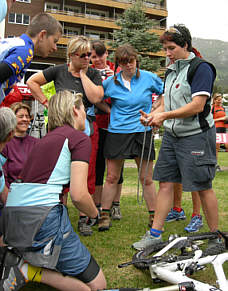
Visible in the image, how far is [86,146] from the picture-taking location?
211 centimetres

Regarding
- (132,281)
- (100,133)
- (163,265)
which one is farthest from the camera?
(100,133)

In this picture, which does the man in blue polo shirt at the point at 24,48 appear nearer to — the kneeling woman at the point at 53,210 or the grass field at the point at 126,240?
the kneeling woman at the point at 53,210

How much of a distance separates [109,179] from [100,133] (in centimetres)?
64

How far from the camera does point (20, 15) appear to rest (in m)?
36.2

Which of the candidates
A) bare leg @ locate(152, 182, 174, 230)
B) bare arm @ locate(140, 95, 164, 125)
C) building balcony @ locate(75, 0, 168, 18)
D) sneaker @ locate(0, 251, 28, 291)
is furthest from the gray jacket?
building balcony @ locate(75, 0, 168, 18)

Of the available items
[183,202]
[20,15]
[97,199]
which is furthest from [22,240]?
[20,15]

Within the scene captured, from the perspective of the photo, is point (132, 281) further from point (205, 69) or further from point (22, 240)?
point (205, 69)

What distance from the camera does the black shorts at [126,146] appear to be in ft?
11.9

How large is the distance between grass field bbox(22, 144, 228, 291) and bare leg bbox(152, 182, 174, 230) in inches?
14.4

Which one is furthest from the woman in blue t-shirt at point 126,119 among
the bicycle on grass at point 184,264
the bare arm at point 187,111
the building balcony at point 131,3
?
the building balcony at point 131,3

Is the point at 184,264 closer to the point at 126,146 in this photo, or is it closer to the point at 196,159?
the point at 196,159

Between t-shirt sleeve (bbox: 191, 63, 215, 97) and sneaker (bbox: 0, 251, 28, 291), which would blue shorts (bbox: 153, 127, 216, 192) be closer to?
t-shirt sleeve (bbox: 191, 63, 215, 97)

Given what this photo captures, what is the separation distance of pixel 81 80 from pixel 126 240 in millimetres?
1787

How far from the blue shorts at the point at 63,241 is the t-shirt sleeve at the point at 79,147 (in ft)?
1.13
